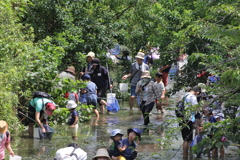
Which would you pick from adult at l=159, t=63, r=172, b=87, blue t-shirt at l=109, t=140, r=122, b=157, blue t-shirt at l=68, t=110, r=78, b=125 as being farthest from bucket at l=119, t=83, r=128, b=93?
blue t-shirt at l=109, t=140, r=122, b=157

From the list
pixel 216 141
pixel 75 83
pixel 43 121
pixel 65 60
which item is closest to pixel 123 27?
pixel 65 60

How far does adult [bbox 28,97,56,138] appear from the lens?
11.0m

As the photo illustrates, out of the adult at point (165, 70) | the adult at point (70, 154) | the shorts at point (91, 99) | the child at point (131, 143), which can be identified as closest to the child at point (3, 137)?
the adult at point (70, 154)

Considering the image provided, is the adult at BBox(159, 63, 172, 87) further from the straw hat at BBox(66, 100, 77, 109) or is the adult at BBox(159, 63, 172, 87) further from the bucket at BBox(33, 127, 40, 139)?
the bucket at BBox(33, 127, 40, 139)

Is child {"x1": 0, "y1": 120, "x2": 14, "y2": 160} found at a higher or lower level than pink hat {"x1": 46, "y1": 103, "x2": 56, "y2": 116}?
lower

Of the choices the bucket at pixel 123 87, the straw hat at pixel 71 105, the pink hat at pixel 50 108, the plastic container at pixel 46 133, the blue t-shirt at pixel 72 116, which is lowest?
the plastic container at pixel 46 133

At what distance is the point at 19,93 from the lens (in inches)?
461

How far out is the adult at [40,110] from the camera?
11.0 m

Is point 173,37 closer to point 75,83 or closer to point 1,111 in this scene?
point 75,83

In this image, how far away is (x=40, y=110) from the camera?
36.4ft

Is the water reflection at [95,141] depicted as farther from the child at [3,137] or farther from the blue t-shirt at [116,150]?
the child at [3,137]

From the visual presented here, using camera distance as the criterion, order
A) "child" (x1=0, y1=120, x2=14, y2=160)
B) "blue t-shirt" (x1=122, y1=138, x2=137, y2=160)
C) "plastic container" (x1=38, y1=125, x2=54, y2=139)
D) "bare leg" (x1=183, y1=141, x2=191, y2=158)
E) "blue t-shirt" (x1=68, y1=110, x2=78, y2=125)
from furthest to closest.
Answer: "blue t-shirt" (x1=68, y1=110, x2=78, y2=125), "plastic container" (x1=38, y1=125, x2=54, y2=139), "bare leg" (x1=183, y1=141, x2=191, y2=158), "blue t-shirt" (x1=122, y1=138, x2=137, y2=160), "child" (x1=0, y1=120, x2=14, y2=160)

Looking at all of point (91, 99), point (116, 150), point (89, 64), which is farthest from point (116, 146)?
point (89, 64)

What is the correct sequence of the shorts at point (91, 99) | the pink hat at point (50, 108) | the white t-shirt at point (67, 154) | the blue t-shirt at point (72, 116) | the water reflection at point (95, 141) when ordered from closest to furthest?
the white t-shirt at point (67, 154), the water reflection at point (95, 141), the pink hat at point (50, 108), the blue t-shirt at point (72, 116), the shorts at point (91, 99)
